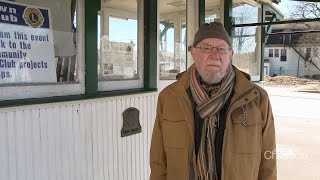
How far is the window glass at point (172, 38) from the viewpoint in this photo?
4617 mm

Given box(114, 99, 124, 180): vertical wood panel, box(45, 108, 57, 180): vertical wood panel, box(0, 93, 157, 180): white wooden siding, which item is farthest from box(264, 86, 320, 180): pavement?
box(45, 108, 57, 180): vertical wood panel

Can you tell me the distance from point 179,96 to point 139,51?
200 centimetres

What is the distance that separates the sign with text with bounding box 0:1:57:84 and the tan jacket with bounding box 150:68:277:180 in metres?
1.18

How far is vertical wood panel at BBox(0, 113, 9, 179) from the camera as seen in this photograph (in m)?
2.56

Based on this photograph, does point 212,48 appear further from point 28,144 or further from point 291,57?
point 291,57

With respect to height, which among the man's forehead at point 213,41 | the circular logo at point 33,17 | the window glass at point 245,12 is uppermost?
the window glass at point 245,12

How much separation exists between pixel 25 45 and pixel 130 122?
4.37 feet

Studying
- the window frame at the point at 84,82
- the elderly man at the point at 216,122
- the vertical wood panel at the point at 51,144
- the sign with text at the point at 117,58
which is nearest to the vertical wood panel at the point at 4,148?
the window frame at the point at 84,82

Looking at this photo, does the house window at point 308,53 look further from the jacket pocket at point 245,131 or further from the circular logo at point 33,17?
the jacket pocket at point 245,131

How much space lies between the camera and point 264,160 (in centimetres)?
219

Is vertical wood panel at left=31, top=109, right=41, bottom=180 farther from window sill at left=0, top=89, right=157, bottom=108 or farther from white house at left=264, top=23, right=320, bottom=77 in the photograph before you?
white house at left=264, top=23, right=320, bottom=77

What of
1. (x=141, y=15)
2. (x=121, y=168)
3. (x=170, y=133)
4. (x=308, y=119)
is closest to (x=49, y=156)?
(x=121, y=168)

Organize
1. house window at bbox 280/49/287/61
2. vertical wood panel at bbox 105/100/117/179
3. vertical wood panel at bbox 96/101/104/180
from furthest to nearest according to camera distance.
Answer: house window at bbox 280/49/287/61
vertical wood panel at bbox 105/100/117/179
vertical wood panel at bbox 96/101/104/180

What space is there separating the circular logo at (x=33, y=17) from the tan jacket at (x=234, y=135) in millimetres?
1270
